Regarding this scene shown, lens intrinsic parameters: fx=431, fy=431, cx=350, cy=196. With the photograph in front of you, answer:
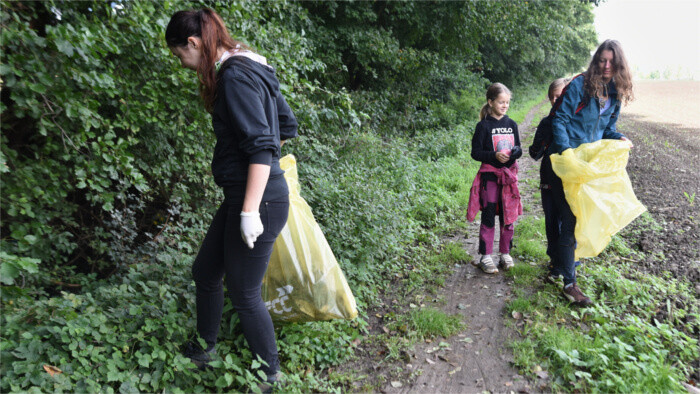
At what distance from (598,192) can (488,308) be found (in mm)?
1179

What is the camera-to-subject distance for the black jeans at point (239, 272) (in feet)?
6.97

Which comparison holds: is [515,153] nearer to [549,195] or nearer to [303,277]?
[549,195]

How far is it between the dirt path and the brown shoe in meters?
0.44

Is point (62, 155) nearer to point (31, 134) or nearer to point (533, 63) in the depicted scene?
point (31, 134)

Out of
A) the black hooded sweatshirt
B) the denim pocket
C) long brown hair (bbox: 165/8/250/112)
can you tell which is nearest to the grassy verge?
the denim pocket

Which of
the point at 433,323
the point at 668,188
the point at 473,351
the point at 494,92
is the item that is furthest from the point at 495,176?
the point at 668,188

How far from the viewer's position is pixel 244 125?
1.95 metres

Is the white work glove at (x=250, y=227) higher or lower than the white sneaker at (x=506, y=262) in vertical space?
higher

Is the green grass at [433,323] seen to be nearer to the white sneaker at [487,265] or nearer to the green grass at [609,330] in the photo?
the green grass at [609,330]

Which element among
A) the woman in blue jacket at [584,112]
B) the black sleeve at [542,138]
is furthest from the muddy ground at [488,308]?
the black sleeve at [542,138]

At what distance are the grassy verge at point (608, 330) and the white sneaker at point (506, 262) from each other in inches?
3.4

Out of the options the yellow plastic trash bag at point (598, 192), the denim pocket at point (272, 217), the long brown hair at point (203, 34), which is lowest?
the yellow plastic trash bag at point (598, 192)

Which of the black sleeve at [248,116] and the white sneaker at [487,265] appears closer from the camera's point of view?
the black sleeve at [248,116]

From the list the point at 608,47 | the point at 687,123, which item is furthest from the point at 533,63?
the point at 608,47
